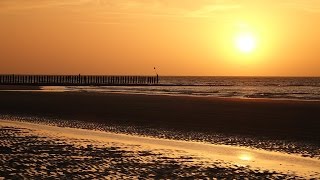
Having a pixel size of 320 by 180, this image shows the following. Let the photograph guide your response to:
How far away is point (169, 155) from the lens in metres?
15.1

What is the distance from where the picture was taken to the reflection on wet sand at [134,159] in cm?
1214

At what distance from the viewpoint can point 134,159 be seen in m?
14.2

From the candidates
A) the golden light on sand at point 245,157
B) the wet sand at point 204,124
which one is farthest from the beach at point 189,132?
the golden light on sand at point 245,157

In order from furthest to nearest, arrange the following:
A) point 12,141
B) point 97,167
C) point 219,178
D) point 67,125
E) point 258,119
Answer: point 258,119
point 67,125
point 12,141
point 97,167
point 219,178

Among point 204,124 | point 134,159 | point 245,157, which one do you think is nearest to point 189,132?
point 204,124

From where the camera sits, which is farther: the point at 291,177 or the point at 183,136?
the point at 183,136

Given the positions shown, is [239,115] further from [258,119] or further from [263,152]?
[263,152]

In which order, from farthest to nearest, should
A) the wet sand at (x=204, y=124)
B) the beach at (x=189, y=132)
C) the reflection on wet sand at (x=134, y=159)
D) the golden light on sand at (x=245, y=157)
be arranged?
1. the wet sand at (x=204, y=124)
2. the golden light on sand at (x=245, y=157)
3. the beach at (x=189, y=132)
4. the reflection on wet sand at (x=134, y=159)

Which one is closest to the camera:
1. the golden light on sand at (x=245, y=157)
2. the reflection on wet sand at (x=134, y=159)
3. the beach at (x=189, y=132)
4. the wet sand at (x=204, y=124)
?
the reflection on wet sand at (x=134, y=159)

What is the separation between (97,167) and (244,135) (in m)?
9.14

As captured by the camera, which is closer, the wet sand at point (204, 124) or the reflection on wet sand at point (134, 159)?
the reflection on wet sand at point (134, 159)

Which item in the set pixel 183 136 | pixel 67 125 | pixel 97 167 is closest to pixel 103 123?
pixel 67 125

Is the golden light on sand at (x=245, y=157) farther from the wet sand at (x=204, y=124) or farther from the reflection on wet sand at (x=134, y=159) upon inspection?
the wet sand at (x=204, y=124)

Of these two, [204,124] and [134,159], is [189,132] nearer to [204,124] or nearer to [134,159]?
[204,124]
